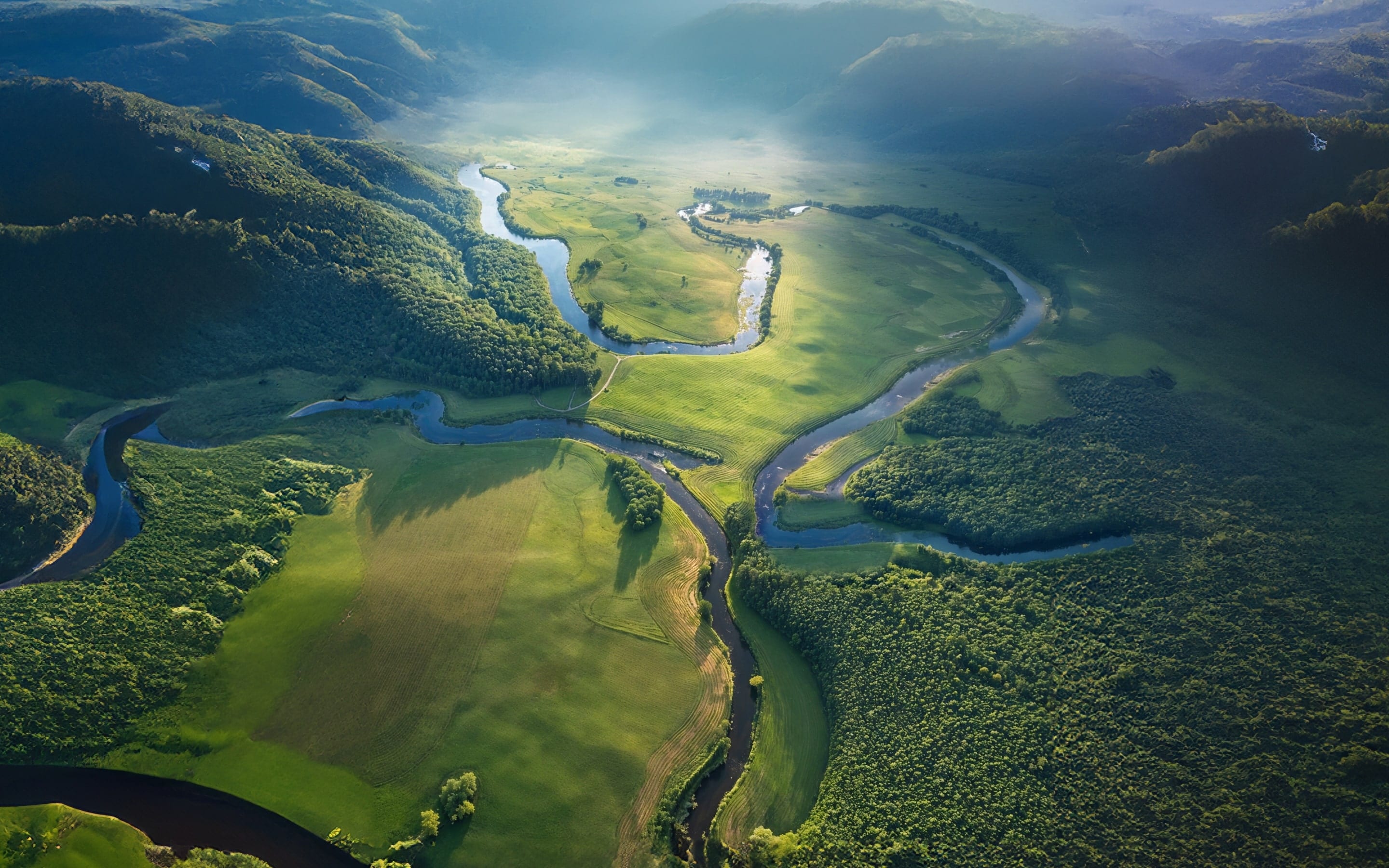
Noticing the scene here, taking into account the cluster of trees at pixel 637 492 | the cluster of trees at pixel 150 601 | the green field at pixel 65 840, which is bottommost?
the green field at pixel 65 840

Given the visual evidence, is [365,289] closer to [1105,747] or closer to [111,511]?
[111,511]

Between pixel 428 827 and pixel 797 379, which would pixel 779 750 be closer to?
pixel 428 827

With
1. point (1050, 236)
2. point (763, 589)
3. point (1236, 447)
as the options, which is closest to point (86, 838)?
point (763, 589)

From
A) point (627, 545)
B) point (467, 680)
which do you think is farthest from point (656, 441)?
point (467, 680)

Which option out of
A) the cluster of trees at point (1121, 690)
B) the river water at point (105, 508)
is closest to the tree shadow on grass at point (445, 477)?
the river water at point (105, 508)

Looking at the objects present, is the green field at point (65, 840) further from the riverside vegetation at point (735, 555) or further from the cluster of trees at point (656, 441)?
the cluster of trees at point (656, 441)

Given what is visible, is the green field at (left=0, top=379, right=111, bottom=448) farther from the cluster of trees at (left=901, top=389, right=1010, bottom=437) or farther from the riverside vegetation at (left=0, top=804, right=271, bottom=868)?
the cluster of trees at (left=901, top=389, right=1010, bottom=437)
